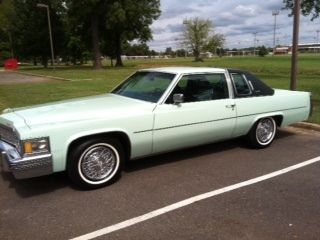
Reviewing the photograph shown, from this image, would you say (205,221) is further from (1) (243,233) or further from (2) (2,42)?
(2) (2,42)

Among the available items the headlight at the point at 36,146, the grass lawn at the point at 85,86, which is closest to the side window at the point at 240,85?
the grass lawn at the point at 85,86

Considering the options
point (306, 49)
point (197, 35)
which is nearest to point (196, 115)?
point (197, 35)

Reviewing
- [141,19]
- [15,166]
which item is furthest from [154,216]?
[141,19]

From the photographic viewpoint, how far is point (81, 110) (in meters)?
5.22

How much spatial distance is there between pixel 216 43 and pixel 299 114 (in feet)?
326

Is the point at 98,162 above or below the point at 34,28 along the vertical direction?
below

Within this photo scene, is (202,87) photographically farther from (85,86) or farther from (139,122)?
(85,86)

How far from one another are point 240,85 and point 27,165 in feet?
12.1

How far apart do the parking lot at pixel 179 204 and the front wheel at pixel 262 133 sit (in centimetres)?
47

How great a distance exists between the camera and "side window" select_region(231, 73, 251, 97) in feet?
21.4

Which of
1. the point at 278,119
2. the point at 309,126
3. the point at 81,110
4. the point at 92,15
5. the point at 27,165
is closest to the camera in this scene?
the point at 27,165

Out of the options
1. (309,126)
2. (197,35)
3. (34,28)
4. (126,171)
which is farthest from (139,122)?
(197,35)

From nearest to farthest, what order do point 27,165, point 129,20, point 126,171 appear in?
1. point 27,165
2. point 126,171
3. point 129,20

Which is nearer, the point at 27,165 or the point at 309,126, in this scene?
the point at 27,165
